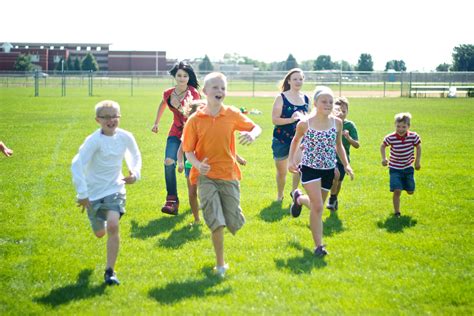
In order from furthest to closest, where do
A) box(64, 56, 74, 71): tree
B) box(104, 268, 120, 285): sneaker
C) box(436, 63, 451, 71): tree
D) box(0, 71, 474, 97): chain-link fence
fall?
1. box(64, 56, 74, 71): tree
2. box(436, 63, 451, 71): tree
3. box(0, 71, 474, 97): chain-link fence
4. box(104, 268, 120, 285): sneaker

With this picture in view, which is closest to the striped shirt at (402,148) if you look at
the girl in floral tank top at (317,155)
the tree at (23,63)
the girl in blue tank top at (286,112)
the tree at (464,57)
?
the girl in blue tank top at (286,112)

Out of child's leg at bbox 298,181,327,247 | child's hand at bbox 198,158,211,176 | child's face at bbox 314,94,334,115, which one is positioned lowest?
child's leg at bbox 298,181,327,247

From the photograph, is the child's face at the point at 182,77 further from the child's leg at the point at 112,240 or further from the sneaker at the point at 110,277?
the sneaker at the point at 110,277

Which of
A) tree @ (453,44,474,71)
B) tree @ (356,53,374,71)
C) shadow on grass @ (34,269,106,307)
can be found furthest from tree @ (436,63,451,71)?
shadow on grass @ (34,269,106,307)

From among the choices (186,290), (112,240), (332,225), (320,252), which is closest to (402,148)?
(332,225)

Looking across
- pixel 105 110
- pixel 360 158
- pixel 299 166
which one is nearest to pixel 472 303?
pixel 299 166

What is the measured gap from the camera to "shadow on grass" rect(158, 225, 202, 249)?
7262 millimetres

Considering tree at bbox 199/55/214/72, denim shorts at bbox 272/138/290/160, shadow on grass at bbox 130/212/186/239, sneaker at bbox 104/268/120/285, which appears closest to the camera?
sneaker at bbox 104/268/120/285

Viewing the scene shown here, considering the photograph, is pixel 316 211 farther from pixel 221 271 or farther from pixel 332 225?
pixel 332 225

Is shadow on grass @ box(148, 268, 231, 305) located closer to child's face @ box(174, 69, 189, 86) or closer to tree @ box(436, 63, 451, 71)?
child's face @ box(174, 69, 189, 86)

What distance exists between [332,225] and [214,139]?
2.89 metres

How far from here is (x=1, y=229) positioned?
7938mm

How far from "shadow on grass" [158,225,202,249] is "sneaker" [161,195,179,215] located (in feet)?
2.00

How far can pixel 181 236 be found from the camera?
770 centimetres
